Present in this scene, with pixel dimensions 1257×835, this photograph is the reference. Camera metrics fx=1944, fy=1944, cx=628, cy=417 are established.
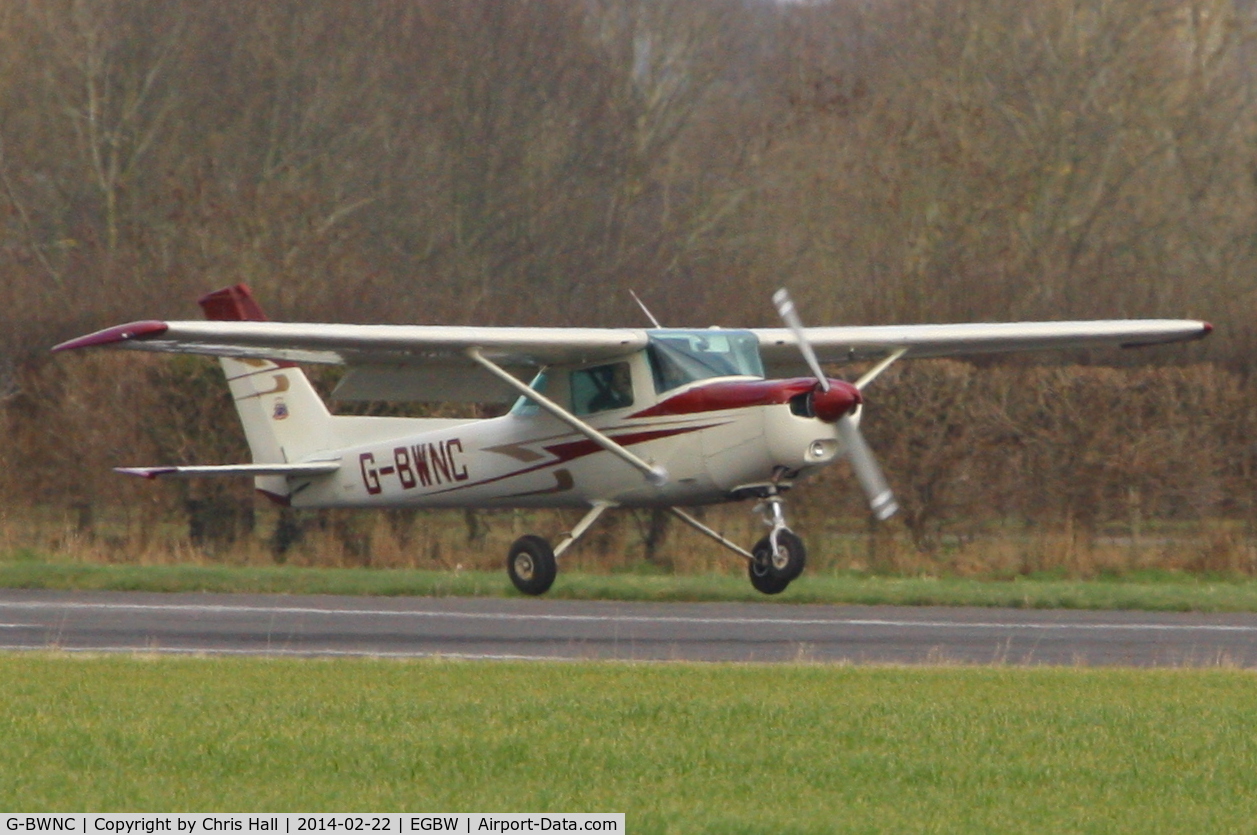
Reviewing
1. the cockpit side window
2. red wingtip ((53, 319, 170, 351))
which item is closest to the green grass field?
red wingtip ((53, 319, 170, 351))

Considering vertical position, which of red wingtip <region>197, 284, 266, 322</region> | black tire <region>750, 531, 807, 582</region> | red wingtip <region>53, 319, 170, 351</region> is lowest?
black tire <region>750, 531, 807, 582</region>

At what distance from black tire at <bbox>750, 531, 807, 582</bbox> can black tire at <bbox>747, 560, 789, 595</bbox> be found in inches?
1.4

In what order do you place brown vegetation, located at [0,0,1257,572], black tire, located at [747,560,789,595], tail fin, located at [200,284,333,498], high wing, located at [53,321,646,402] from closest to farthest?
high wing, located at [53,321,646,402]
black tire, located at [747,560,789,595]
tail fin, located at [200,284,333,498]
brown vegetation, located at [0,0,1257,572]

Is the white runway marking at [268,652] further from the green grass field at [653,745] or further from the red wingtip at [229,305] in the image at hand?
the red wingtip at [229,305]

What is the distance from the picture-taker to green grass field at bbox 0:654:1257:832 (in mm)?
7008

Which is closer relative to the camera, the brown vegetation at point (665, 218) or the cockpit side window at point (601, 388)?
the cockpit side window at point (601, 388)

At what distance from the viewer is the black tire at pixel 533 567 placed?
17.6 m

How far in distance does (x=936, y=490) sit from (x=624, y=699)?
505 inches

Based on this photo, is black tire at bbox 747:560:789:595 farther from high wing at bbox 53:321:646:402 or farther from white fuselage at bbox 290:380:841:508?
high wing at bbox 53:321:646:402

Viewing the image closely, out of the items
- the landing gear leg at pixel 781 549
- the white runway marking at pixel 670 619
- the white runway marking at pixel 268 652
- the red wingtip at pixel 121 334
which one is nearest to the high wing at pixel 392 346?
the red wingtip at pixel 121 334

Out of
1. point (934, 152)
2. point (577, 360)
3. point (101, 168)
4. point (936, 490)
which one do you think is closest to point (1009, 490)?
point (936, 490)

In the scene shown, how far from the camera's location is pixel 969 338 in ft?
61.7

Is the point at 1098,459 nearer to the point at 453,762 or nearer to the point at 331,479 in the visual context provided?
the point at 331,479

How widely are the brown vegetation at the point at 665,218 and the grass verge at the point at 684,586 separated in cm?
134
